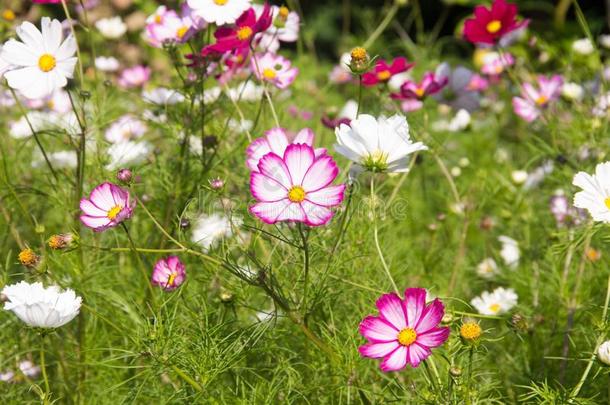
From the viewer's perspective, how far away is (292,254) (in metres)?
1.06

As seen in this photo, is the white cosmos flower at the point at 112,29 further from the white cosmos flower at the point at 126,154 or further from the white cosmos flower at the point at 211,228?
the white cosmos flower at the point at 211,228

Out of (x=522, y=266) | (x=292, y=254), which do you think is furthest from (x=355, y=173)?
(x=522, y=266)

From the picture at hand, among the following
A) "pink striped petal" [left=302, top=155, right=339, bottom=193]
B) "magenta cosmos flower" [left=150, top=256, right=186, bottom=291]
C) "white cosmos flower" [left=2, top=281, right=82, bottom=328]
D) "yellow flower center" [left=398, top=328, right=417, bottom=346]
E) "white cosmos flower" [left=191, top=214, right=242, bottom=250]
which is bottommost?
"yellow flower center" [left=398, top=328, right=417, bottom=346]

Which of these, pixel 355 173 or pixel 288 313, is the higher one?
pixel 355 173

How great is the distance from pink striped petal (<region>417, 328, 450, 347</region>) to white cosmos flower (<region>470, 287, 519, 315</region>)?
540 millimetres

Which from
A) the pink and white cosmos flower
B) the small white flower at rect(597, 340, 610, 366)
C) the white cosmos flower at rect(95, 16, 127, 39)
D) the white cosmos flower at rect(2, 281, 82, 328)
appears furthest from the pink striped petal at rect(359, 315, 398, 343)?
the white cosmos flower at rect(95, 16, 127, 39)

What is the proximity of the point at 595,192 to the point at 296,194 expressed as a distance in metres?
0.42

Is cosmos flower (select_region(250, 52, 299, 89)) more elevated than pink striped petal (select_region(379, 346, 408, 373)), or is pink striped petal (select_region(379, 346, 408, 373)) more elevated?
cosmos flower (select_region(250, 52, 299, 89))

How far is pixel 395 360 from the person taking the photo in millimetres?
784

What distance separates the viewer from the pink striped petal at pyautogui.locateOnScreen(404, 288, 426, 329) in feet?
2.63

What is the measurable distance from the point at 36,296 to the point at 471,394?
60 centimetres

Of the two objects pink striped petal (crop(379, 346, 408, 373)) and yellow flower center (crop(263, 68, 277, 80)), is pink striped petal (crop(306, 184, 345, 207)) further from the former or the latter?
yellow flower center (crop(263, 68, 277, 80))

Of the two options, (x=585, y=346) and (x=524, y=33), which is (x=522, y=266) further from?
(x=524, y=33)

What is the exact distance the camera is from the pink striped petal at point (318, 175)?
82 cm
